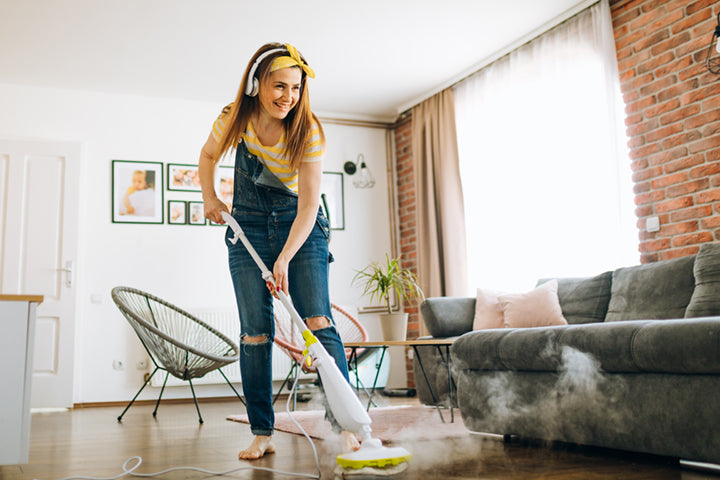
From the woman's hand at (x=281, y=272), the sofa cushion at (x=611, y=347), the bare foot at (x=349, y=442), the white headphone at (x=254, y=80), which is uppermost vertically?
the white headphone at (x=254, y=80)

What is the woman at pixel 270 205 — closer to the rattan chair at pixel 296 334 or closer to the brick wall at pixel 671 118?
the rattan chair at pixel 296 334

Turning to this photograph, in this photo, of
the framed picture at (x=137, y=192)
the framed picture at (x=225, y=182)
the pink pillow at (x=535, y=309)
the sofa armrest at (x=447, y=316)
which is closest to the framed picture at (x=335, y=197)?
the framed picture at (x=225, y=182)

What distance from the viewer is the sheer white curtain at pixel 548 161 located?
3.91 metres

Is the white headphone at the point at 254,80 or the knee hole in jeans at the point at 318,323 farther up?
the white headphone at the point at 254,80

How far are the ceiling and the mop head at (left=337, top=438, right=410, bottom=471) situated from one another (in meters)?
3.10

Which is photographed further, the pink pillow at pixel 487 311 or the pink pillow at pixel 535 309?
the pink pillow at pixel 487 311

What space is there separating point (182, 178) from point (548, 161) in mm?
2897

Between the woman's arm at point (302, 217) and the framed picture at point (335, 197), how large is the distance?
12.7ft

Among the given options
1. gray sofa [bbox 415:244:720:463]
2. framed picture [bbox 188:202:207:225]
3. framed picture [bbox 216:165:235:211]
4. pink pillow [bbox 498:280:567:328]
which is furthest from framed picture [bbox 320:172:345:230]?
gray sofa [bbox 415:244:720:463]

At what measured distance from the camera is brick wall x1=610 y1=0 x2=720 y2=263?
3350mm

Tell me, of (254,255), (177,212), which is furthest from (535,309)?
(177,212)

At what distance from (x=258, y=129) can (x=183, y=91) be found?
140 inches

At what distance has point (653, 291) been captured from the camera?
10.1 ft

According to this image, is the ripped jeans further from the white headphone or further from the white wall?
the white wall
